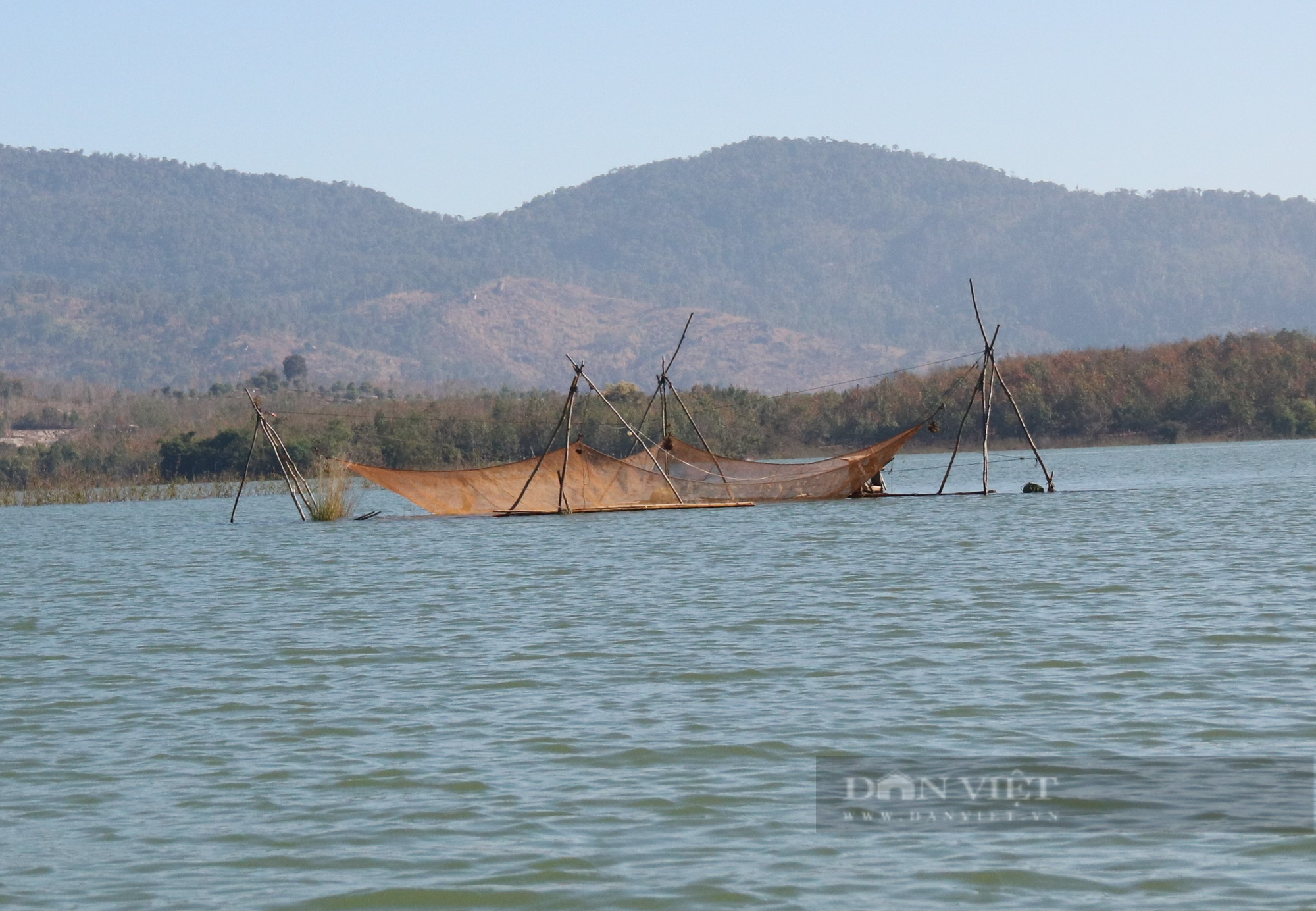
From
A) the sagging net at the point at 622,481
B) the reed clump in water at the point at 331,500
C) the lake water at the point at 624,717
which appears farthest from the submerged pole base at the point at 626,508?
the lake water at the point at 624,717

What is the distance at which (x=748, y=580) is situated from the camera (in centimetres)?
1883

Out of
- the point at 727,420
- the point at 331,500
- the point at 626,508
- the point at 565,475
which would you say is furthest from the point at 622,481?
the point at 727,420

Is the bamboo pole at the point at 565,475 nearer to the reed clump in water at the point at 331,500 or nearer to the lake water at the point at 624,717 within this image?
the reed clump in water at the point at 331,500

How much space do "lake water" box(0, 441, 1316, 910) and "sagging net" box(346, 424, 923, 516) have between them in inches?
311

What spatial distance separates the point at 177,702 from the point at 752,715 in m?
4.21

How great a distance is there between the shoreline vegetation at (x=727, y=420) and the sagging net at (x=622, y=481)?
78.9ft

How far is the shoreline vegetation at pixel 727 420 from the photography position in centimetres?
5788

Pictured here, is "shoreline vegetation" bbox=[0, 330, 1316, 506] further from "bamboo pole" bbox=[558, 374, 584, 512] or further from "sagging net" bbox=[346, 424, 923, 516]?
"bamboo pole" bbox=[558, 374, 584, 512]

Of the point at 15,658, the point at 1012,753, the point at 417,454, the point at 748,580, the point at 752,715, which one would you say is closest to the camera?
the point at 1012,753

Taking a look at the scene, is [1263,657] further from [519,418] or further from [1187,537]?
[519,418]

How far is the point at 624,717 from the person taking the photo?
10078 millimetres

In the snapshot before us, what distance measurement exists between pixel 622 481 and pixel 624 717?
2110 cm

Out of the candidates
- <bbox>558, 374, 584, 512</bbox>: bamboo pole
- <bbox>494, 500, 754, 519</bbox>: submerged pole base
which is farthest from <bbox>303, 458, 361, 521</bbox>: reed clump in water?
<bbox>558, 374, 584, 512</bbox>: bamboo pole

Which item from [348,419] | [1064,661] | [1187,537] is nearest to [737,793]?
[1064,661]
